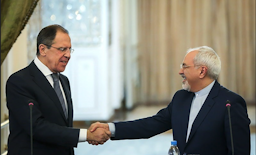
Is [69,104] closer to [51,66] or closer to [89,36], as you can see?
[51,66]

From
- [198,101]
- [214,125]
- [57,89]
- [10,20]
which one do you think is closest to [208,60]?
[198,101]

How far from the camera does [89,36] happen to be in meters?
7.21

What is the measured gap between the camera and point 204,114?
2.47 metres

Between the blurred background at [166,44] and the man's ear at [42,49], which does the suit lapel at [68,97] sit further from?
the blurred background at [166,44]

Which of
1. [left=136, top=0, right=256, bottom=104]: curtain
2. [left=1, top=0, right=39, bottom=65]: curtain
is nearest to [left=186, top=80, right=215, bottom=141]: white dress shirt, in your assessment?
[left=1, top=0, right=39, bottom=65]: curtain

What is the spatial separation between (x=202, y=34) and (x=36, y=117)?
300 inches

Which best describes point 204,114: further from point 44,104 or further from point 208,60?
point 44,104

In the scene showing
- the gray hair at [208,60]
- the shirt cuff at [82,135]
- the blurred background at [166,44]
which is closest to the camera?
the shirt cuff at [82,135]

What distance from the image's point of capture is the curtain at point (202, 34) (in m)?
9.39

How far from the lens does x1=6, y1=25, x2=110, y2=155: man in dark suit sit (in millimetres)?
2332

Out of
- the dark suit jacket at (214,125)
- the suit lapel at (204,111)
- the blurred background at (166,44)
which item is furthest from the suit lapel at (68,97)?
the blurred background at (166,44)

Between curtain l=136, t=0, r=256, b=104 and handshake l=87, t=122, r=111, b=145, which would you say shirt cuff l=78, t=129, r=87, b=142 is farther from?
curtain l=136, t=0, r=256, b=104

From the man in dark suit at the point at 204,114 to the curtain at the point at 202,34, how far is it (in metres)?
6.82

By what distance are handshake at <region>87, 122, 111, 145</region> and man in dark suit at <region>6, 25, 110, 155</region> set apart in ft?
0.22
